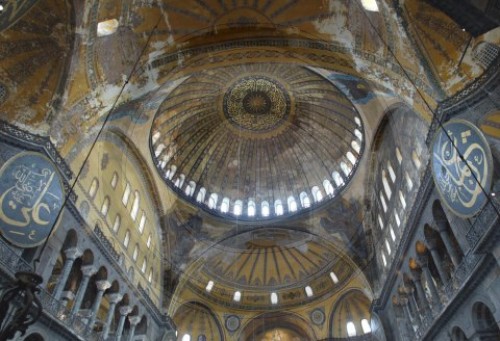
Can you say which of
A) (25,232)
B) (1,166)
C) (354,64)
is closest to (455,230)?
(354,64)

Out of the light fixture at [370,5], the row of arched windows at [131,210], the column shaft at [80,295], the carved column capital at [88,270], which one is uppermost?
the light fixture at [370,5]

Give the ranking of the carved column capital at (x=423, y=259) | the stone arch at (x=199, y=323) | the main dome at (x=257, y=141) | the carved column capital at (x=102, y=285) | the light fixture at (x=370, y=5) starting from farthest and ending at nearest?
1. the stone arch at (x=199, y=323)
2. the main dome at (x=257, y=141)
3. the carved column capital at (x=102, y=285)
4. the carved column capital at (x=423, y=259)
5. the light fixture at (x=370, y=5)

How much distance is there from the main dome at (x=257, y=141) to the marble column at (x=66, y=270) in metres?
6.73

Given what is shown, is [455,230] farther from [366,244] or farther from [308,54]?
[366,244]

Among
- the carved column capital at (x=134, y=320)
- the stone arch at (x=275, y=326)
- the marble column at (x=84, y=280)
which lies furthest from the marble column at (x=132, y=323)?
the stone arch at (x=275, y=326)

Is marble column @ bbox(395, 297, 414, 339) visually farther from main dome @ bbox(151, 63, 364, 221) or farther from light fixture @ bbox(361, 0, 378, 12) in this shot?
light fixture @ bbox(361, 0, 378, 12)

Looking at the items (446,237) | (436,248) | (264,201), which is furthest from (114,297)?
(446,237)

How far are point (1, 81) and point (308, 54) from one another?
831 cm

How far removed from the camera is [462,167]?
8055 millimetres

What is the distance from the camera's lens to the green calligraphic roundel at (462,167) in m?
7.43

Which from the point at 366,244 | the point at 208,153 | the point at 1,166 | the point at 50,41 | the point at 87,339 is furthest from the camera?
the point at 208,153

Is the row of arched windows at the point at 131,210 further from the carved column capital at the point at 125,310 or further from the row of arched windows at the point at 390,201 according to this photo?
the row of arched windows at the point at 390,201

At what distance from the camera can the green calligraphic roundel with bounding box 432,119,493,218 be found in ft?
24.4

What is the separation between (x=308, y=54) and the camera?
11.5 m
